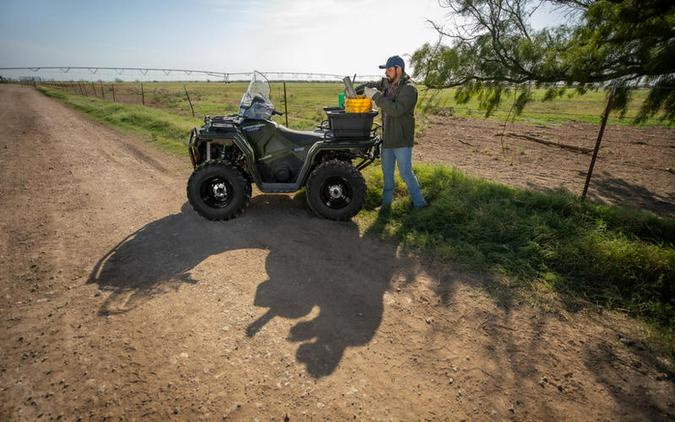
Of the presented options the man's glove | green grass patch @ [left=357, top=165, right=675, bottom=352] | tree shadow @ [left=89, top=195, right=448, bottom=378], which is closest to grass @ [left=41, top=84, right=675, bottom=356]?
green grass patch @ [left=357, top=165, right=675, bottom=352]

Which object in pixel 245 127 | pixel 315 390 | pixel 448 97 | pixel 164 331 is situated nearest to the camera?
pixel 315 390

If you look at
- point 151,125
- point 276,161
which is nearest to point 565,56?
point 276,161

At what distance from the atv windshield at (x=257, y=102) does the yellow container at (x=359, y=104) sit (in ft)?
4.25

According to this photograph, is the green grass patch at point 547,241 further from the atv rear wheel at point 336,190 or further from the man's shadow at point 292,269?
the man's shadow at point 292,269

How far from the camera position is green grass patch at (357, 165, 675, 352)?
3.53 meters

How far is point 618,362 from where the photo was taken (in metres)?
2.69

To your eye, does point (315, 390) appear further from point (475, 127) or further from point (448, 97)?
point (475, 127)

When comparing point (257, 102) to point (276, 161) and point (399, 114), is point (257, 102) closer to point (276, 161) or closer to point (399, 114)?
point (276, 161)

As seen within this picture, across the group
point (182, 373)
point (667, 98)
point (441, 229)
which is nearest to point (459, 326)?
point (441, 229)

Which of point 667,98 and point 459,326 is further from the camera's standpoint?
point 667,98

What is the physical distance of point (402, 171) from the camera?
17.4 ft

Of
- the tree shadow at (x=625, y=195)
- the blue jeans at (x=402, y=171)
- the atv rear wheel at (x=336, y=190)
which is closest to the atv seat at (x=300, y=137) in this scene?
the atv rear wheel at (x=336, y=190)

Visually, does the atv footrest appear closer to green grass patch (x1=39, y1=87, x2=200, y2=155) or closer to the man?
the man

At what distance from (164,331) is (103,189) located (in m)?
4.76
